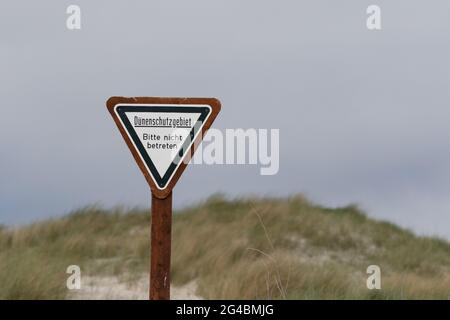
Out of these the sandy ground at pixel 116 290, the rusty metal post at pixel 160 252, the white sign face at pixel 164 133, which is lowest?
the sandy ground at pixel 116 290

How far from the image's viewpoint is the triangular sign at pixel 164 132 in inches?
184

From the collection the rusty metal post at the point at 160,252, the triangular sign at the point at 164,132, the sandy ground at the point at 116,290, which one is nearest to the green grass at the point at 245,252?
the sandy ground at the point at 116,290

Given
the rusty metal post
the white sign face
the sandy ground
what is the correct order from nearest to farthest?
the white sign face, the rusty metal post, the sandy ground

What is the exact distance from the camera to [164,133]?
15.4 feet

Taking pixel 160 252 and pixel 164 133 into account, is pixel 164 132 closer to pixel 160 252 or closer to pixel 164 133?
pixel 164 133

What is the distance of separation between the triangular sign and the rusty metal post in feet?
0.59

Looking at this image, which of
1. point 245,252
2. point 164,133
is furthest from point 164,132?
point 245,252

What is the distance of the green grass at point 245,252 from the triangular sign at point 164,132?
3.49 meters

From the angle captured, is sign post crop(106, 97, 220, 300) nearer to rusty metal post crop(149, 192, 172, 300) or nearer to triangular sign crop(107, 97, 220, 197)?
triangular sign crop(107, 97, 220, 197)

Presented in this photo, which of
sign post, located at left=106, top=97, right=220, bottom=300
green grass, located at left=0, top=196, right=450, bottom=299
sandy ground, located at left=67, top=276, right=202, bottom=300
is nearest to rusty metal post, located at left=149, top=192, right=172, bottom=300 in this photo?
sign post, located at left=106, top=97, right=220, bottom=300

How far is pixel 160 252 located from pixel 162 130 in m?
0.94

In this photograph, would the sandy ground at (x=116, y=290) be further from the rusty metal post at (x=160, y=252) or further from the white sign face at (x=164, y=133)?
the white sign face at (x=164, y=133)

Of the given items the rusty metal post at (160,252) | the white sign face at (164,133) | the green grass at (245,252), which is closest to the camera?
the white sign face at (164,133)

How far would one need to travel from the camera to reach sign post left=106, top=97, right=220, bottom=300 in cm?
468
